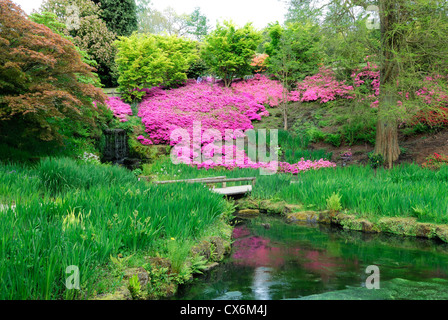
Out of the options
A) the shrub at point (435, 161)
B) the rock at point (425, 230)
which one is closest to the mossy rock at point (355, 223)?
the rock at point (425, 230)

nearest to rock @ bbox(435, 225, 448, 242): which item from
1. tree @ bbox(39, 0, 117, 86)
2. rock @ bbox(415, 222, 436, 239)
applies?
rock @ bbox(415, 222, 436, 239)

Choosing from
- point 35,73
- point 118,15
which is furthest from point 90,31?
point 35,73

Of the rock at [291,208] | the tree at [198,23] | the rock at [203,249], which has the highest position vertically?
the tree at [198,23]

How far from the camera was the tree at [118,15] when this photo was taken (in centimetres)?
2009

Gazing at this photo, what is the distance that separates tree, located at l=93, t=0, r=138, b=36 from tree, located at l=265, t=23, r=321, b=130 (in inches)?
340

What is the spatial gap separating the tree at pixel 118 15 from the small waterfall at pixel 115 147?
31.0ft

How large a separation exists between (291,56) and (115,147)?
967cm

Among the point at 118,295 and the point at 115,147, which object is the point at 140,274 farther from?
the point at 115,147

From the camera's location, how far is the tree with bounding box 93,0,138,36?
20.1 meters

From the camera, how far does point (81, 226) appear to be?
3.51 m
